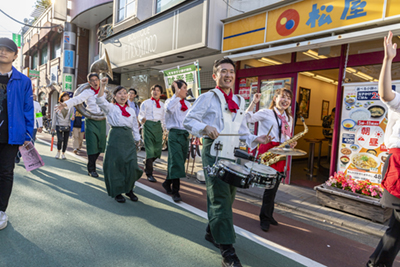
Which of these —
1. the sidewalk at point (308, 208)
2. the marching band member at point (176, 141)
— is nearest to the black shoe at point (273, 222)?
the sidewalk at point (308, 208)

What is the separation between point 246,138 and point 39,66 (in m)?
30.2

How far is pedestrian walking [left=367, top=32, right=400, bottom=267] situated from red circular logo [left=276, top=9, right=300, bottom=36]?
13.4ft

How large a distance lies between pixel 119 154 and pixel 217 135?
2.52 meters

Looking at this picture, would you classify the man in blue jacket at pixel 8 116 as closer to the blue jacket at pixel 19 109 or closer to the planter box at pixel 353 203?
the blue jacket at pixel 19 109

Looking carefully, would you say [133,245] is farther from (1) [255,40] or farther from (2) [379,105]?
(1) [255,40]

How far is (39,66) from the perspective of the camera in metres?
27.0

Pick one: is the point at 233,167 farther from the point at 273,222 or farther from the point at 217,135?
the point at 273,222

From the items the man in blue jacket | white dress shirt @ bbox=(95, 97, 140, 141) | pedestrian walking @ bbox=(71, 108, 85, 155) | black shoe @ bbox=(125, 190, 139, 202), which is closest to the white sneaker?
the man in blue jacket

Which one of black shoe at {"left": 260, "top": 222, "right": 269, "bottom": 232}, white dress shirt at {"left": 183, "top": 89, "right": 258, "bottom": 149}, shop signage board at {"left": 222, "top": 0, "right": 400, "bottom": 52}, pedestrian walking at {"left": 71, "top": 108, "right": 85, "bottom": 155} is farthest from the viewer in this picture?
pedestrian walking at {"left": 71, "top": 108, "right": 85, "bottom": 155}

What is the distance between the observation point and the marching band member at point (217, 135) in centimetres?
255

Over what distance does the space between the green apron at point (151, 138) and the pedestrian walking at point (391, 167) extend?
4.58 meters

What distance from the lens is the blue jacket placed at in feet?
10.2

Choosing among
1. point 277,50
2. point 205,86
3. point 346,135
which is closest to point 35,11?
point 205,86

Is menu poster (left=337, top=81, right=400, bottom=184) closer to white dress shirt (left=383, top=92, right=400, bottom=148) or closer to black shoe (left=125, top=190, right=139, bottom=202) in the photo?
white dress shirt (left=383, top=92, right=400, bottom=148)
